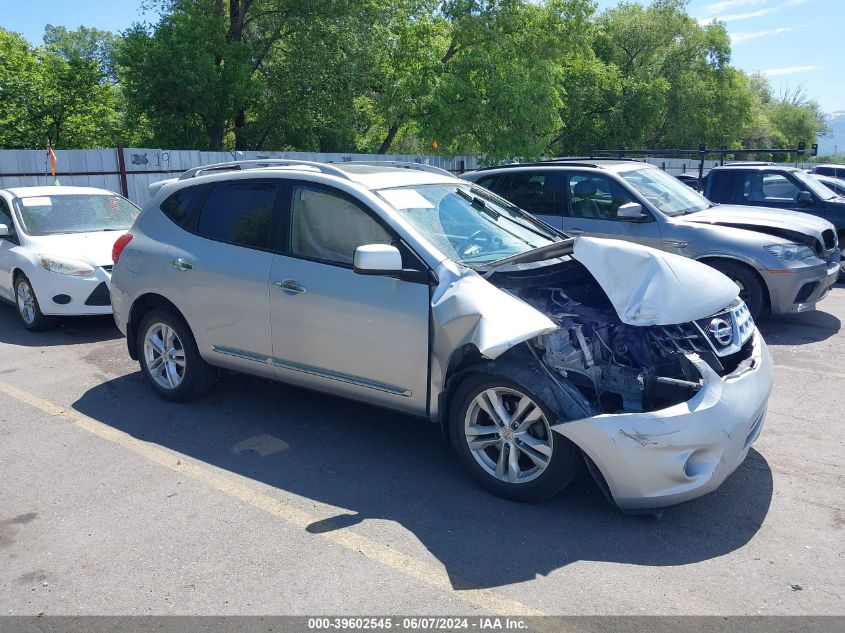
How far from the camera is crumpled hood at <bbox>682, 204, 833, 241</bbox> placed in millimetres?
7875

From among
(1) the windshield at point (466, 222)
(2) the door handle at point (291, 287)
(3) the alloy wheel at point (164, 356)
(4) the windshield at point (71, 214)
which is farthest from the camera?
(4) the windshield at point (71, 214)

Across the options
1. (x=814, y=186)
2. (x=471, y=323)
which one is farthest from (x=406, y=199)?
(x=814, y=186)

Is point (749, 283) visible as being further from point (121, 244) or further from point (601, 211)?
point (121, 244)

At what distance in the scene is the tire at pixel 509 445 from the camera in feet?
12.3

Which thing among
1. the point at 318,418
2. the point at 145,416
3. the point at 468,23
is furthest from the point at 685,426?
the point at 468,23

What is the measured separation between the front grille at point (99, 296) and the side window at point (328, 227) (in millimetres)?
3974

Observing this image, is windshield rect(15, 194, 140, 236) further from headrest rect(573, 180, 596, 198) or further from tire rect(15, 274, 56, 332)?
headrest rect(573, 180, 596, 198)

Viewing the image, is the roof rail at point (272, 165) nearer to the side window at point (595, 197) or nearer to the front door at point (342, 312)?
the front door at point (342, 312)

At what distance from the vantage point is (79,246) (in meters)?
8.13

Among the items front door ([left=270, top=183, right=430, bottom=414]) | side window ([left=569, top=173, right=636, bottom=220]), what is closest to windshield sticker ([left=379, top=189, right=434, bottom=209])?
front door ([left=270, top=183, right=430, bottom=414])

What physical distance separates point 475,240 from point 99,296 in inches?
198

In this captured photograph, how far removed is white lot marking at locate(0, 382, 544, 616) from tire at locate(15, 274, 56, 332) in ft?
7.67

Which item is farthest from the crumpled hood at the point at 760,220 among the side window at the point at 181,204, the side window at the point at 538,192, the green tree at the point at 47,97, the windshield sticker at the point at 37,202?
the green tree at the point at 47,97

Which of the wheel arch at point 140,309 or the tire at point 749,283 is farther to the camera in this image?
the tire at point 749,283
